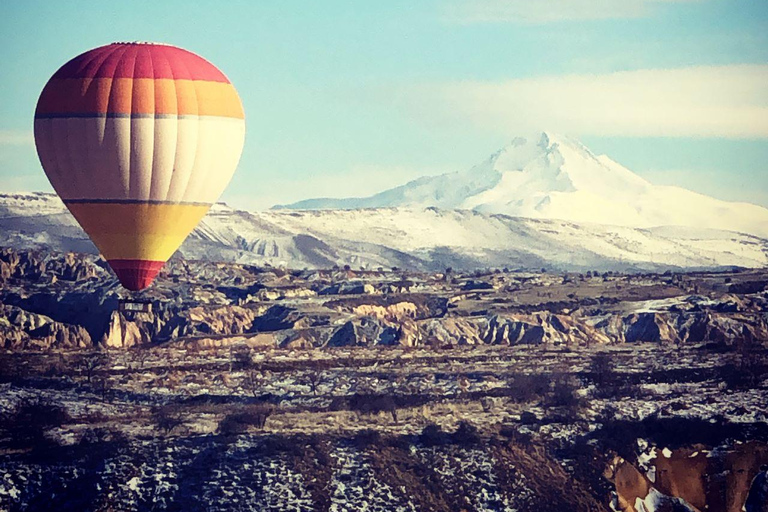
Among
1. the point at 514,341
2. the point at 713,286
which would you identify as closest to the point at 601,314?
the point at 514,341

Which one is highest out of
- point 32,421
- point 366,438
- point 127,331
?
point 127,331

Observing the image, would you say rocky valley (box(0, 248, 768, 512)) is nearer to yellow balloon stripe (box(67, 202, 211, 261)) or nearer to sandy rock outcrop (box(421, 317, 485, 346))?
sandy rock outcrop (box(421, 317, 485, 346))

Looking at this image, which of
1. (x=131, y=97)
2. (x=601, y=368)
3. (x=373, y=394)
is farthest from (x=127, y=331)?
(x=131, y=97)

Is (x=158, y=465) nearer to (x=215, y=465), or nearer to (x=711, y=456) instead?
(x=215, y=465)

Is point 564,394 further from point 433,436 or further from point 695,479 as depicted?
point 695,479

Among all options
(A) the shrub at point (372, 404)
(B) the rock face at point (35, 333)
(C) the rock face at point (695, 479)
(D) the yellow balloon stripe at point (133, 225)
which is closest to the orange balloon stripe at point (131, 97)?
(D) the yellow balloon stripe at point (133, 225)

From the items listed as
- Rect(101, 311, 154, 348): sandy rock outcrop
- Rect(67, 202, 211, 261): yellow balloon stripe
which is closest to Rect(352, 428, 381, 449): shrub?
Rect(67, 202, 211, 261): yellow balloon stripe
